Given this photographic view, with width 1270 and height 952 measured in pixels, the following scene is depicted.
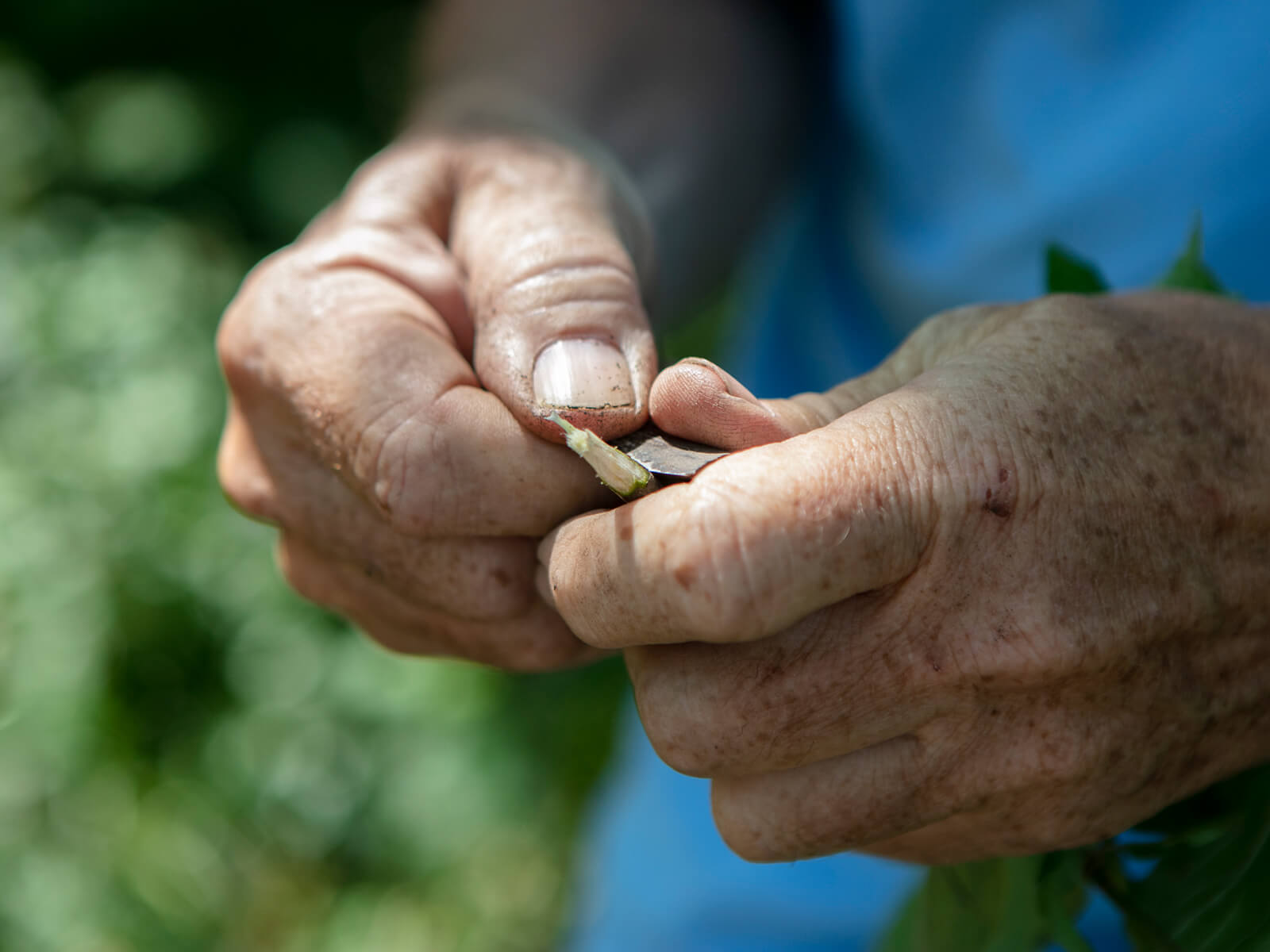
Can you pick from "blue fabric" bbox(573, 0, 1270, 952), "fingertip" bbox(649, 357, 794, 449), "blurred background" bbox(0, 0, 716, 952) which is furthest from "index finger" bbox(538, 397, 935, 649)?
"blurred background" bbox(0, 0, 716, 952)

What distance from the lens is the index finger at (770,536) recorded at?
2.90ft

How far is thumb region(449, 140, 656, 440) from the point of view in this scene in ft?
3.90

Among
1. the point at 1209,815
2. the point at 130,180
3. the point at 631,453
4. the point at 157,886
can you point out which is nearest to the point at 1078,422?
the point at 631,453

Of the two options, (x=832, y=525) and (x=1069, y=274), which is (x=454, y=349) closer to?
(x=832, y=525)

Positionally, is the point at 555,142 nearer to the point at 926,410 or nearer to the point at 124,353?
the point at 926,410

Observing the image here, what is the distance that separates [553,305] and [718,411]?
0.94 feet

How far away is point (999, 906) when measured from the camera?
4.45 feet

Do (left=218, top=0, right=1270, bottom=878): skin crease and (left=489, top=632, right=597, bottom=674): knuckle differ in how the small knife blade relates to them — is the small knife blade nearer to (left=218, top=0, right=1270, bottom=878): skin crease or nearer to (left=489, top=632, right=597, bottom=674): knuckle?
(left=218, top=0, right=1270, bottom=878): skin crease

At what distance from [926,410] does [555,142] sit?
2.84 feet

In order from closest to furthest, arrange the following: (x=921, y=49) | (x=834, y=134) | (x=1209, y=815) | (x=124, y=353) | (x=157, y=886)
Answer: (x=1209, y=815)
(x=921, y=49)
(x=834, y=134)
(x=157, y=886)
(x=124, y=353)

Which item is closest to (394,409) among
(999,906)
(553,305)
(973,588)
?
(553,305)

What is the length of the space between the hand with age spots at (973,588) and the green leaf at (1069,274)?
0.28 meters

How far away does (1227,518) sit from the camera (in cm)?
A: 101

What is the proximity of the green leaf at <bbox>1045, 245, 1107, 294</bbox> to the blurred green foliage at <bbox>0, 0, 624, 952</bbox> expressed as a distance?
2223 mm
